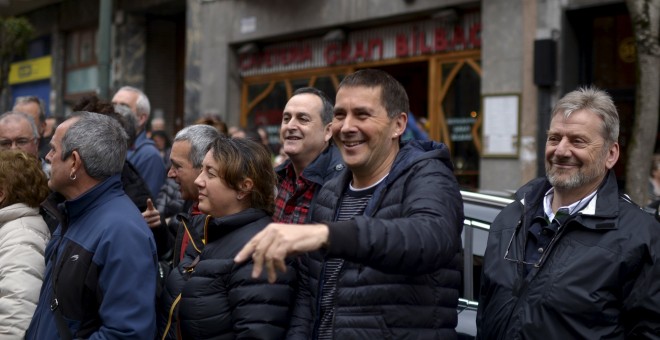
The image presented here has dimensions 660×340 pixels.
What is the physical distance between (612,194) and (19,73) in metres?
23.8

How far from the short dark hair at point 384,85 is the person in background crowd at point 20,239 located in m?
1.85

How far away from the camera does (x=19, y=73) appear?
25.0 meters

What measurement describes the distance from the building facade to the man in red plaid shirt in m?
7.23

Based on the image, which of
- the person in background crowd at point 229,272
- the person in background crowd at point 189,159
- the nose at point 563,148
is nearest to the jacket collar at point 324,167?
the person in background crowd at point 229,272

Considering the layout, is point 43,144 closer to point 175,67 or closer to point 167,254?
point 167,254

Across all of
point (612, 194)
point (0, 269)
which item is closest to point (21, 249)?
point (0, 269)

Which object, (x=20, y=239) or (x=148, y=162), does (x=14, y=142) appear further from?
(x=20, y=239)

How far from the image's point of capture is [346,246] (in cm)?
262

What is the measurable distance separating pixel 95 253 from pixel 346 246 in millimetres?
1521

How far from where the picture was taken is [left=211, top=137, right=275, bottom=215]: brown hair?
13.1ft

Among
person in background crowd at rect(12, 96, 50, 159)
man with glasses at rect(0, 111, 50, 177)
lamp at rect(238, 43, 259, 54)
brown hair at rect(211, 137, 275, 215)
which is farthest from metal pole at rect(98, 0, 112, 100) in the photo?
brown hair at rect(211, 137, 275, 215)

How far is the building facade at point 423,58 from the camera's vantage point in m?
11.8

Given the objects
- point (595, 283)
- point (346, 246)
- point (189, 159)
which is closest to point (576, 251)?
point (595, 283)

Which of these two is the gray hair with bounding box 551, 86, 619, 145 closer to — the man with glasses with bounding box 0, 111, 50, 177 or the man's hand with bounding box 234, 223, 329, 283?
the man's hand with bounding box 234, 223, 329, 283
